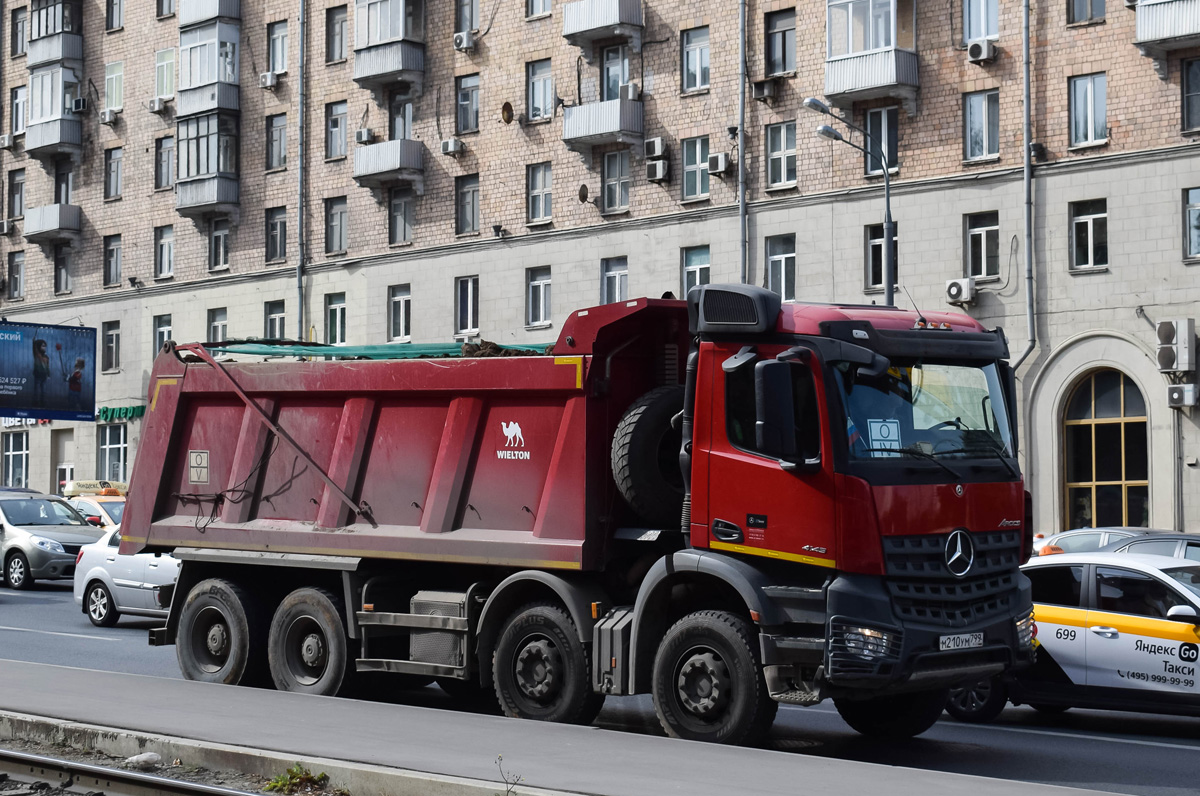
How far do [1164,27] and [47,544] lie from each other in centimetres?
2260

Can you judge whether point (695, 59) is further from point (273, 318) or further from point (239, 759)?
point (239, 759)

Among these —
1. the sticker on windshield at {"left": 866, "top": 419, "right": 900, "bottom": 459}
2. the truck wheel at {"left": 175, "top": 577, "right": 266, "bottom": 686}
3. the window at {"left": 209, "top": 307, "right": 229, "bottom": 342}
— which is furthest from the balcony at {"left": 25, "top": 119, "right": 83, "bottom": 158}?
the sticker on windshield at {"left": 866, "top": 419, "right": 900, "bottom": 459}

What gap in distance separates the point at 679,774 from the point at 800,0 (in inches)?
1166

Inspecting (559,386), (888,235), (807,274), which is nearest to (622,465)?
(559,386)

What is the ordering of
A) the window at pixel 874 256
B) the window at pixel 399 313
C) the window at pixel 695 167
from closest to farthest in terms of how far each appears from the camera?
the window at pixel 874 256 < the window at pixel 695 167 < the window at pixel 399 313

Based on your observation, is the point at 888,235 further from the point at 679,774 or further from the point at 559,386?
the point at 679,774

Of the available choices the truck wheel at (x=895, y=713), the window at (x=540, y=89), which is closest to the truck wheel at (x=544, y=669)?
the truck wheel at (x=895, y=713)

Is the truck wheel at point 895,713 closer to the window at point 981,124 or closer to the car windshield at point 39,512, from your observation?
the car windshield at point 39,512

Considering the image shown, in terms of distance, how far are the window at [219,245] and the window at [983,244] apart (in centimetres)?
2423

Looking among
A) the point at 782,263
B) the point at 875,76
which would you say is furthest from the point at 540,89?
the point at 875,76

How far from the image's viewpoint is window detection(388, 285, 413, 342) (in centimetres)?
4378

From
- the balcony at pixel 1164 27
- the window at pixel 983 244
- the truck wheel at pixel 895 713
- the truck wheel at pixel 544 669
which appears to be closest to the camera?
the truck wheel at pixel 544 669

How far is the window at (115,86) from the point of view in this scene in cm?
5247

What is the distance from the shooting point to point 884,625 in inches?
386
